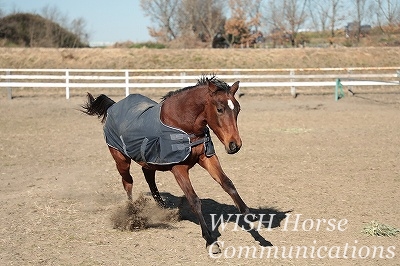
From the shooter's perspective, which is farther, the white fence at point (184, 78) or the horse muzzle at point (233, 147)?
the white fence at point (184, 78)

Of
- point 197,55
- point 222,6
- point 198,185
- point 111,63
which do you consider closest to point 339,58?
point 197,55

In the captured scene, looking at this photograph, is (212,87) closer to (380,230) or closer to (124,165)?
(124,165)

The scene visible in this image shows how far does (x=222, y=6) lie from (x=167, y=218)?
44.6m

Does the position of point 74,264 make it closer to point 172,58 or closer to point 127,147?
point 127,147

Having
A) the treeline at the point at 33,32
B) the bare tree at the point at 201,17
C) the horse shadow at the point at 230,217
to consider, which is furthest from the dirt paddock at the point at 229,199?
the bare tree at the point at 201,17

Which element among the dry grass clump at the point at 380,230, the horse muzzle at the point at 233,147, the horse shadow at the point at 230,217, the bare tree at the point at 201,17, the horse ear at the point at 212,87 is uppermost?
the bare tree at the point at 201,17

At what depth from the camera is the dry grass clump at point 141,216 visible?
5730 mm

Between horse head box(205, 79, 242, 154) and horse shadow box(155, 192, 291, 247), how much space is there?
0.72 m

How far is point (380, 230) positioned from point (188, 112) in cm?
231

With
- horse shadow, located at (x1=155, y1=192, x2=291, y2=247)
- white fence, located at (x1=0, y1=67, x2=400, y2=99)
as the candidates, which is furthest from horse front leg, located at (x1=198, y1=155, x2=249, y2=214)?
white fence, located at (x1=0, y1=67, x2=400, y2=99)

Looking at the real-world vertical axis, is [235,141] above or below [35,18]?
below

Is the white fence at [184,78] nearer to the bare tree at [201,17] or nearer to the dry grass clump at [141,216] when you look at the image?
the dry grass clump at [141,216]

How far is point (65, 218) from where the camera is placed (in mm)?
6164

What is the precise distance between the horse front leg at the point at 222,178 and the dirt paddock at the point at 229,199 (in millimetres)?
437
